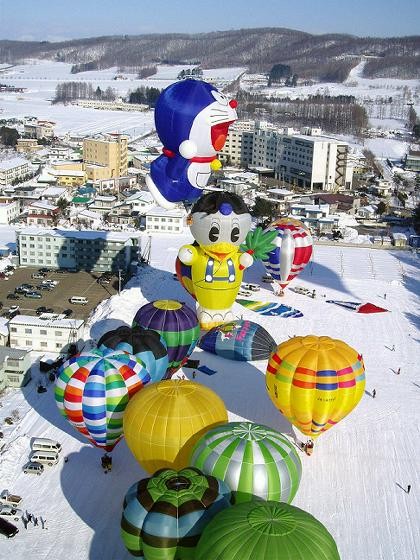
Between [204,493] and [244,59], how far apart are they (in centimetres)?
15788

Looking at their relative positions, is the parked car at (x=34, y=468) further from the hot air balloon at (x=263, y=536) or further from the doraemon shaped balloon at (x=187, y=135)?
the doraemon shaped balloon at (x=187, y=135)

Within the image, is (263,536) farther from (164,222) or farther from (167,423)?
(164,222)

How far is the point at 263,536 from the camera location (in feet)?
25.1

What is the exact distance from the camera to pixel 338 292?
73.3 ft

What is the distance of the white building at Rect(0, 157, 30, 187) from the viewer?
3941cm

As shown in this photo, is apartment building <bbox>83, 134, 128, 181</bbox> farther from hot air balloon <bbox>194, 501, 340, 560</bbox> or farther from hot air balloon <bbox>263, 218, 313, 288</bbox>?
hot air balloon <bbox>194, 501, 340, 560</bbox>

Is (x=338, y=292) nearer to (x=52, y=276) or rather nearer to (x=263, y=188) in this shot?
(x=52, y=276)

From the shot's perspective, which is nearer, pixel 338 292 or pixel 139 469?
pixel 139 469

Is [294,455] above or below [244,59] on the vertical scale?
below

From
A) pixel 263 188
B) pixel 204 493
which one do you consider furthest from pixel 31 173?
pixel 204 493

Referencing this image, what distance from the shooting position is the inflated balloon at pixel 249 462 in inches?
368

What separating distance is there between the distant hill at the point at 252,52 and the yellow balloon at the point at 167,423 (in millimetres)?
116523

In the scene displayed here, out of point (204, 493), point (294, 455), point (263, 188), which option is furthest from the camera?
point (263, 188)

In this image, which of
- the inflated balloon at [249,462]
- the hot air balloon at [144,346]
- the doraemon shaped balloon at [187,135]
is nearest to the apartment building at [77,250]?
the doraemon shaped balloon at [187,135]
